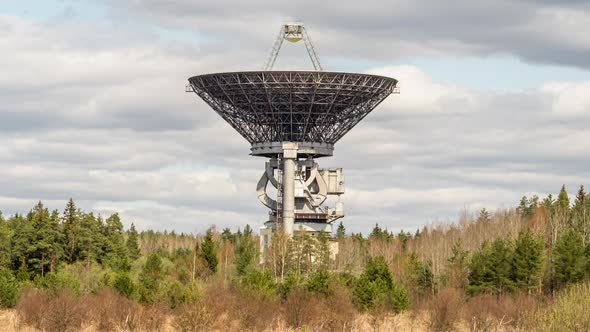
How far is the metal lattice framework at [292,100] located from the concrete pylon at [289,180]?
49.3 inches

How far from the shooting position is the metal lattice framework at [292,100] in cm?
10925

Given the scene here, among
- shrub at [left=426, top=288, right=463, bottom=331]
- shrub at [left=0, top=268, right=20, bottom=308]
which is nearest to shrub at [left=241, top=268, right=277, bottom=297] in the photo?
shrub at [left=426, top=288, right=463, bottom=331]

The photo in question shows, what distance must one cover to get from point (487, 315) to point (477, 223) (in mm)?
96480

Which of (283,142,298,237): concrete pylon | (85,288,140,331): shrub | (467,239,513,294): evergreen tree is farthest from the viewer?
(283,142,298,237): concrete pylon

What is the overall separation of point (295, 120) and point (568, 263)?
1165 inches

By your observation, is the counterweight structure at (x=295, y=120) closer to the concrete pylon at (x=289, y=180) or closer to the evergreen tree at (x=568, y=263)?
the concrete pylon at (x=289, y=180)

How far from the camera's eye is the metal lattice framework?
109 metres

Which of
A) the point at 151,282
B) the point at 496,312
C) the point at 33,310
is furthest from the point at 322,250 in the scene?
the point at 33,310

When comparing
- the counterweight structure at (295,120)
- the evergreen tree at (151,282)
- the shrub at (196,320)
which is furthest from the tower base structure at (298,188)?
the shrub at (196,320)

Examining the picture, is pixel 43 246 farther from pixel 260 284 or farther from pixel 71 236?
pixel 260 284

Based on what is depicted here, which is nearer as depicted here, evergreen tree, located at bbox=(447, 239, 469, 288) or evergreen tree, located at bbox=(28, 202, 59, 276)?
evergreen tree, located at bbox=(447, 239, 469, 288)

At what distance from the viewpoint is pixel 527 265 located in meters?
100

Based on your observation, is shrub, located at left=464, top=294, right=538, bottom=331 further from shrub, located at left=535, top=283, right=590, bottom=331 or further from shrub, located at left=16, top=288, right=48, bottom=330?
shrub, located at left=16, top=288, right=48, bottom=330

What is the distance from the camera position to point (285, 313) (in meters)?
79.1
